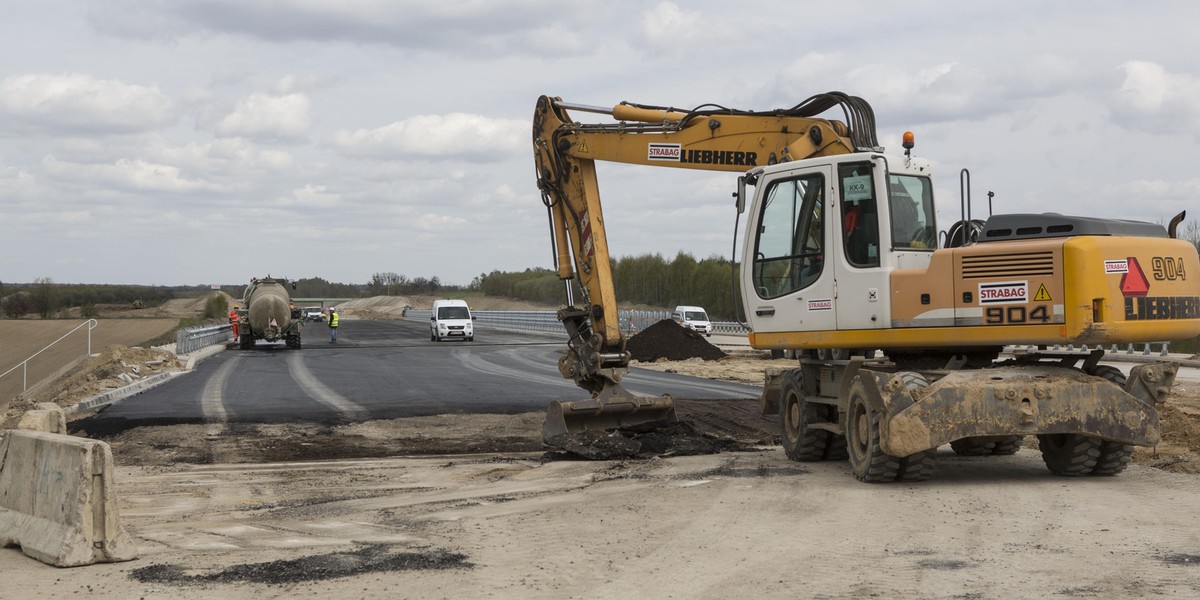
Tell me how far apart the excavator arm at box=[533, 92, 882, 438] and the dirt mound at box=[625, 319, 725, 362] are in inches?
919

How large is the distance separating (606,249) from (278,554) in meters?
7.71

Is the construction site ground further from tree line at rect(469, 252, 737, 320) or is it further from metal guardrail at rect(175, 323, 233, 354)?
tree line at rect(469, 252, 737, 320)

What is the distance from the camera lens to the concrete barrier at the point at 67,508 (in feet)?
26.1

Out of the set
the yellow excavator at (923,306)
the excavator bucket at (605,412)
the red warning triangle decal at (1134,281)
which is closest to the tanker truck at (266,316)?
the excavator bucket at (605,412)

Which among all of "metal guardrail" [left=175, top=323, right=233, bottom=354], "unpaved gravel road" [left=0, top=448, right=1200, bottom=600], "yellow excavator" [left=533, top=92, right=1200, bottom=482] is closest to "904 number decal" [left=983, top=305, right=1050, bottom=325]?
"yellow excavator" [left=533, top=92, right=1200, bottom=482]

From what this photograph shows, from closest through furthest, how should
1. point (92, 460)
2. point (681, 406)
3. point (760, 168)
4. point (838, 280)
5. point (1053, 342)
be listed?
point (92, 460) < point (1053, 342) < point (838, 280) < point (760, 168) < point (681, 406)

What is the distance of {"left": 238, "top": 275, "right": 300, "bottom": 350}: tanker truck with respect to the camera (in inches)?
1805

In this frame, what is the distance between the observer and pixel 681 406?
19.7m

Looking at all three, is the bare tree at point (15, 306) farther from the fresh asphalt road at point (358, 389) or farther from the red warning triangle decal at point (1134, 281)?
the red warning triangle decal at point (1134, 281)

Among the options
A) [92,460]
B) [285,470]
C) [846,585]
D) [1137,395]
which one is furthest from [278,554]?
[1137,395]

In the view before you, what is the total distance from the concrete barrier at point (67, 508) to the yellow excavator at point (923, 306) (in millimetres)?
6269

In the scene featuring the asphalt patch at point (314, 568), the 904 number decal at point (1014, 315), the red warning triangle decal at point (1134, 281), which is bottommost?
the asphalt patch at point (314, 568)

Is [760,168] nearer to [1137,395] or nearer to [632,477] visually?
[632,477]

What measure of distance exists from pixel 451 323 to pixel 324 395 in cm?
3189
